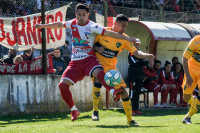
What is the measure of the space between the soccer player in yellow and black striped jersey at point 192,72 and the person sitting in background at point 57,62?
15.9 ft

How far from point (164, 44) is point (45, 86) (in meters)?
6.40

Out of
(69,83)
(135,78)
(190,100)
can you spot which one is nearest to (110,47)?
(69,83)

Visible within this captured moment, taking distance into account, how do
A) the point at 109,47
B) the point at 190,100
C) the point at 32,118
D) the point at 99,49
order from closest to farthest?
the point at 99,49 → the point at 109,47 → the point at 190,100 → the point at 32,118

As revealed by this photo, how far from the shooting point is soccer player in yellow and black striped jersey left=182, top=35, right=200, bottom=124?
22.4ft

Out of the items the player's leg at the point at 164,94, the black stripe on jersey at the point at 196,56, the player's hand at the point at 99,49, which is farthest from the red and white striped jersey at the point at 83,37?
the player's leg at the point at 164,94

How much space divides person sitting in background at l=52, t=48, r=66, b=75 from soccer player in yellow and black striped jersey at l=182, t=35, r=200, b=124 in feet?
15.9

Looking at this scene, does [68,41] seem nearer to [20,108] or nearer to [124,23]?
[20,108]

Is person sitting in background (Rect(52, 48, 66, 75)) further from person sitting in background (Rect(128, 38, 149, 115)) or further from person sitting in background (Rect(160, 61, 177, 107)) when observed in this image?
person sitting in background (Rect(160, 61, 177, 107))

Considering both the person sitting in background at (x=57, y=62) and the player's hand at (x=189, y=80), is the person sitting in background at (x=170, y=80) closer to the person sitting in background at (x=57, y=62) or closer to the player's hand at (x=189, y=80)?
the person sitting in background at (x=57, y=62)

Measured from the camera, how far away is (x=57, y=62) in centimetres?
1105

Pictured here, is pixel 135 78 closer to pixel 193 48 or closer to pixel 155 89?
pixel 155 89

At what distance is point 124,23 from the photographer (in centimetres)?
698

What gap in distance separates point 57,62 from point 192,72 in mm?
5131

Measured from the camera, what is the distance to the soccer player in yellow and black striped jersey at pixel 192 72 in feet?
22.4
